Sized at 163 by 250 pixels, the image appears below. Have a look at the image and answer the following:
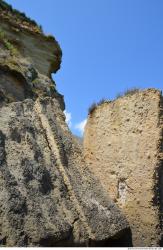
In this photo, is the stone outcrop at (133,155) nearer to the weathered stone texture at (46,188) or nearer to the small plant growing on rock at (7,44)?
the weathered stone texture at (46,188)

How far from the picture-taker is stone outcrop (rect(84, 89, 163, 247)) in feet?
21.4

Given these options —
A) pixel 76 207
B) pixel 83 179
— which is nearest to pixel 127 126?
pixel 83 179

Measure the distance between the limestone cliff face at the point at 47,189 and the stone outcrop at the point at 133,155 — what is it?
0.36 meters

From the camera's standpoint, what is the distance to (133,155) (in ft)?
23.0

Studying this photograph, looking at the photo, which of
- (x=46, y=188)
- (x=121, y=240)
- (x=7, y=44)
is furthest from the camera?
(x=7, y=44)

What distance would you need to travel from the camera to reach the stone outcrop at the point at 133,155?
6535mm

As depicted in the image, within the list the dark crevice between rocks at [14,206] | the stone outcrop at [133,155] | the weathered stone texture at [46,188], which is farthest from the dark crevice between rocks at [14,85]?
the dark crevice between rocks at [14,206]

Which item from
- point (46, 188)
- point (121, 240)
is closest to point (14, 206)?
point (46, 188)

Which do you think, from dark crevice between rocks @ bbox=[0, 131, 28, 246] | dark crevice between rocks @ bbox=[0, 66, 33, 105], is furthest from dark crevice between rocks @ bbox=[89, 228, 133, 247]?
dark crevice between rocks @ bbox=[0, 66, 33, 105]

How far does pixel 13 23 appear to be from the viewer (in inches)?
477

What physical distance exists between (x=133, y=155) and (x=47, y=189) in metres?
1.73

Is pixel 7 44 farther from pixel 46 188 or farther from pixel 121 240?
pixel 121 240

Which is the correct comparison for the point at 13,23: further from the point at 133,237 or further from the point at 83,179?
the point at 133,237

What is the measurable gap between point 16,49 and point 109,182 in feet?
18.9
